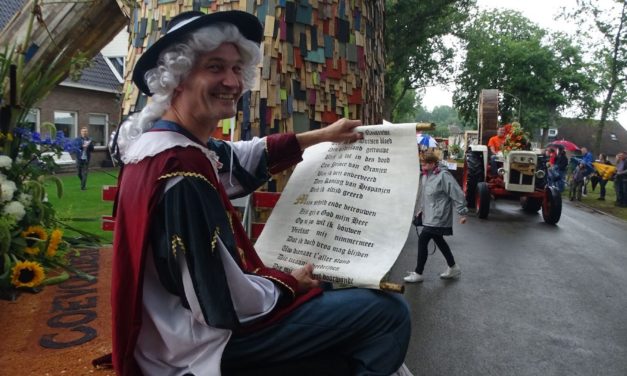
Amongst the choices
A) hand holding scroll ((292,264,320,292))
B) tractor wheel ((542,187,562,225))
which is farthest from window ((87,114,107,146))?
hand holding scroll ((292,264,320,292))

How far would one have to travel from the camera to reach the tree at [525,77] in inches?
1176

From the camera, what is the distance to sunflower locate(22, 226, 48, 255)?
3.47 metres

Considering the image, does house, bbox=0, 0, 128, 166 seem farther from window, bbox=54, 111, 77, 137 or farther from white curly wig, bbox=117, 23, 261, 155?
white curly wig, bbox=117, 23, 261, 155

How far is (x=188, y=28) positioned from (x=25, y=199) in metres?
2.51

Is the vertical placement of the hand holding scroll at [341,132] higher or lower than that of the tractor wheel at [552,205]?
higher

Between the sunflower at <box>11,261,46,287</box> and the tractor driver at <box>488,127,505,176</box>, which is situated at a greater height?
the tractor driver at <box>488,127,505,176</box>

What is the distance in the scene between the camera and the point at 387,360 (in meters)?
1.61

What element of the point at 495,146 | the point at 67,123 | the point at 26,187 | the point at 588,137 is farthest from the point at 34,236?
the point at 588,137

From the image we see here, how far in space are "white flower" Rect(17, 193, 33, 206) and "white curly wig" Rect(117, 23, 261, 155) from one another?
2078mm

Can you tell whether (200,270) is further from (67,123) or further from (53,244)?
(67,123)

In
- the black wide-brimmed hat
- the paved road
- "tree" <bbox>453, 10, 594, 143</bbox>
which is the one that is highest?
"tree" <bbox>453, 10, 594, 143</bbox>

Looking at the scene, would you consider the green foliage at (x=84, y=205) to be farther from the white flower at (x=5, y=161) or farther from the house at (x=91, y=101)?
the house at (x=91, y=101)

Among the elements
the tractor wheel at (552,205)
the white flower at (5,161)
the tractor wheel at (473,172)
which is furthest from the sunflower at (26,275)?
the tractor wheel at (473,172)

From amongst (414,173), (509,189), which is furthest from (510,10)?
(414,173)
